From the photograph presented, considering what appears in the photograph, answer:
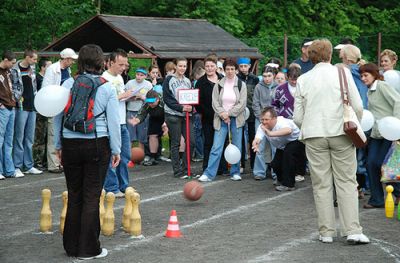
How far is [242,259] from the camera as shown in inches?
349

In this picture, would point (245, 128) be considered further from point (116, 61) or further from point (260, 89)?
point (116, 61)

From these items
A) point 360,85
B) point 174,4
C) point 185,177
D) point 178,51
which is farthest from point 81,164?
point 174,4

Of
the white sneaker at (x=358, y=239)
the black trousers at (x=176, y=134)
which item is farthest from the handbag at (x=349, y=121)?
the black trousers at (x=176, y=134)

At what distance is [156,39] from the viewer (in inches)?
883

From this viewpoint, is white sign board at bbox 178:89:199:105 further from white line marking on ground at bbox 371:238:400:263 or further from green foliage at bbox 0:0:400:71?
green foliage at bbox 0:0:400:71

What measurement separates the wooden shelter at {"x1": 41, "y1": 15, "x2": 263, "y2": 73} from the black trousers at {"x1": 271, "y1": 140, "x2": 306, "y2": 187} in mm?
7572

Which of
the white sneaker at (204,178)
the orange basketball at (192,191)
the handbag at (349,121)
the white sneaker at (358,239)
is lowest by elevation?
the white sneaker at (204,178)

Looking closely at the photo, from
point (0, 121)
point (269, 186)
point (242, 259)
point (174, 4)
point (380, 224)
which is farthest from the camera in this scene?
point (174, 4)

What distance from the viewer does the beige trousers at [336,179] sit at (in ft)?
31.5

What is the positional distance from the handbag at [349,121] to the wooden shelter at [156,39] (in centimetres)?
1158

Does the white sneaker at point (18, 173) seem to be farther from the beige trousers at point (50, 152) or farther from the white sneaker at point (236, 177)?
the white sneaker at point (236, 177)

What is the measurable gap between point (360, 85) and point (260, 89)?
3170mm

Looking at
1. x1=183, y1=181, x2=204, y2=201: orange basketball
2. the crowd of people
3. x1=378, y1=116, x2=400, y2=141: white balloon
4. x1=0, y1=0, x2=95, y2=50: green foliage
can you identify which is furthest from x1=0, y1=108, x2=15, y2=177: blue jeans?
x1=0, y1=0, x2=95, y2=50: green foliage

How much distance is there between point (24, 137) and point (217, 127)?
370 centimetres
